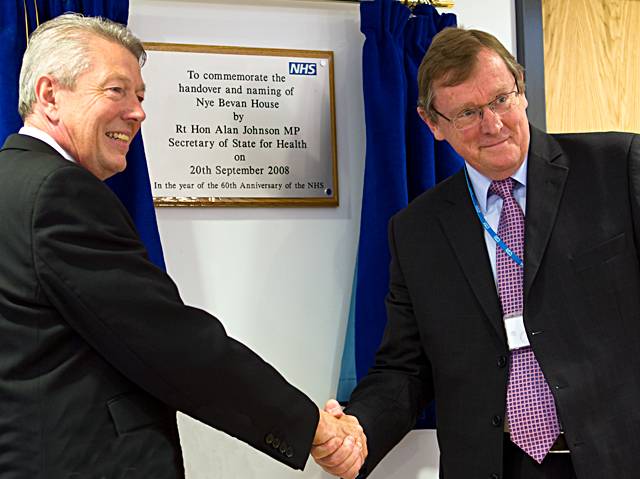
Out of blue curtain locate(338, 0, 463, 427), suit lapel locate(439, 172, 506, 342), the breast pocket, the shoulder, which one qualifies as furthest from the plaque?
the breast pocket

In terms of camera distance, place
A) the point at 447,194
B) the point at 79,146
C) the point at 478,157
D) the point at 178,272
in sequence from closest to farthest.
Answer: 1. the point at 79,146
2. the point at 478,157
3. the point at 447,194
4. the point at 178,272

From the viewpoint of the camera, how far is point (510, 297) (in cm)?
204

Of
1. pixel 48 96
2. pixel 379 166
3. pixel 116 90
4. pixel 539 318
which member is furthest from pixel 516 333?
pixel 48 96

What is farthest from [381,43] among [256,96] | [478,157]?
[478,157]

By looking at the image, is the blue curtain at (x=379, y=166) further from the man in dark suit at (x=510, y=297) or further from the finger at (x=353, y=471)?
the finger at (x=353, y=471)

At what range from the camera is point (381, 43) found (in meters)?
2.51

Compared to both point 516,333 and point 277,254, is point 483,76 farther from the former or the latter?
point 277,254

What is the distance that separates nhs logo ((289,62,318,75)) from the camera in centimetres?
254

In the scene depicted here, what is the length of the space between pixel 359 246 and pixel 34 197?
1206 mm

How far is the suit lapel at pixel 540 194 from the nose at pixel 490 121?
4.4 inches

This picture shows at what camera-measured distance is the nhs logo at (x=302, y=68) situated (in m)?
2.54

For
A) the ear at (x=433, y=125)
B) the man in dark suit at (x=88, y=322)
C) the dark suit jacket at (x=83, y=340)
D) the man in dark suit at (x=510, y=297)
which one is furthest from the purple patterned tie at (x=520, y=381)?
the dark suit jacket at (x=83, y=340)

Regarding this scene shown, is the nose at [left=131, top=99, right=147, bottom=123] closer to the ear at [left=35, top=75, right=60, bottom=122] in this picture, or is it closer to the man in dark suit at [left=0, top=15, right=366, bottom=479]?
the man in dark suit at [left=0, top=15, right=366, bottom=479]

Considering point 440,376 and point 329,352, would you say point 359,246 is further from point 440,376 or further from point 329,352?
point 440,376
